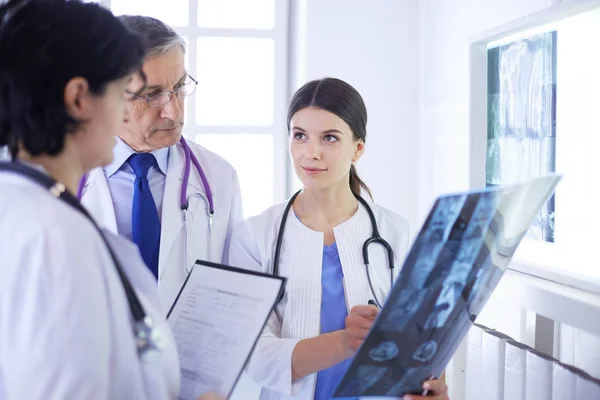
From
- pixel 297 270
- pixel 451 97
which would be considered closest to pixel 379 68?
pixel 451 97

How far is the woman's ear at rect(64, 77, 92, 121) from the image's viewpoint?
0.71 m

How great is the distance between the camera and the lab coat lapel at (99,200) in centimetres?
141

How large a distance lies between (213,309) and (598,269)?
748 millimetres

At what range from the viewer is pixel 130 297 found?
0.72 metres

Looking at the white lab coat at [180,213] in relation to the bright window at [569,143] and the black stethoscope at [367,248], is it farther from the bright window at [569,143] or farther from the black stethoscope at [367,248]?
the bright window at [569,143]

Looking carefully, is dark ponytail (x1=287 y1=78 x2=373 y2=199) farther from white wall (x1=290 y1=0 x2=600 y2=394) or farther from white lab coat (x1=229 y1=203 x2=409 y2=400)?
white wall (x1=290 y1=0 x2=600 y2=394)

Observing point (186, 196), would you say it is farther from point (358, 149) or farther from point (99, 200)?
point (358, 149)

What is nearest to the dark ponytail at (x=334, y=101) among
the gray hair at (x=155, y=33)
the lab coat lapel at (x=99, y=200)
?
the gray hair at (x=155, y=33)

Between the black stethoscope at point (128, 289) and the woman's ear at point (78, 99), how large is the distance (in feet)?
0.28

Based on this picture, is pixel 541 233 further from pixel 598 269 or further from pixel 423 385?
pixel 423 385

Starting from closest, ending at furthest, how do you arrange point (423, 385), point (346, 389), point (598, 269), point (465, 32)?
point (346, 389) → point (423, 385) → point (598, 269) → point (465, 32)

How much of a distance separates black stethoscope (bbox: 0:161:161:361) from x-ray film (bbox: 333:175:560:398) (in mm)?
294

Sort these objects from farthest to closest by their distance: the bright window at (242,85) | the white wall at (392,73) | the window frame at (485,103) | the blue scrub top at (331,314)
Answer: the bright window at (242,85) → the white wall at (392,73) → the blue scrub top at (331,314) → the window frame at (485,103)

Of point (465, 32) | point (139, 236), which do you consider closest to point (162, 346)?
point (139, 236)
